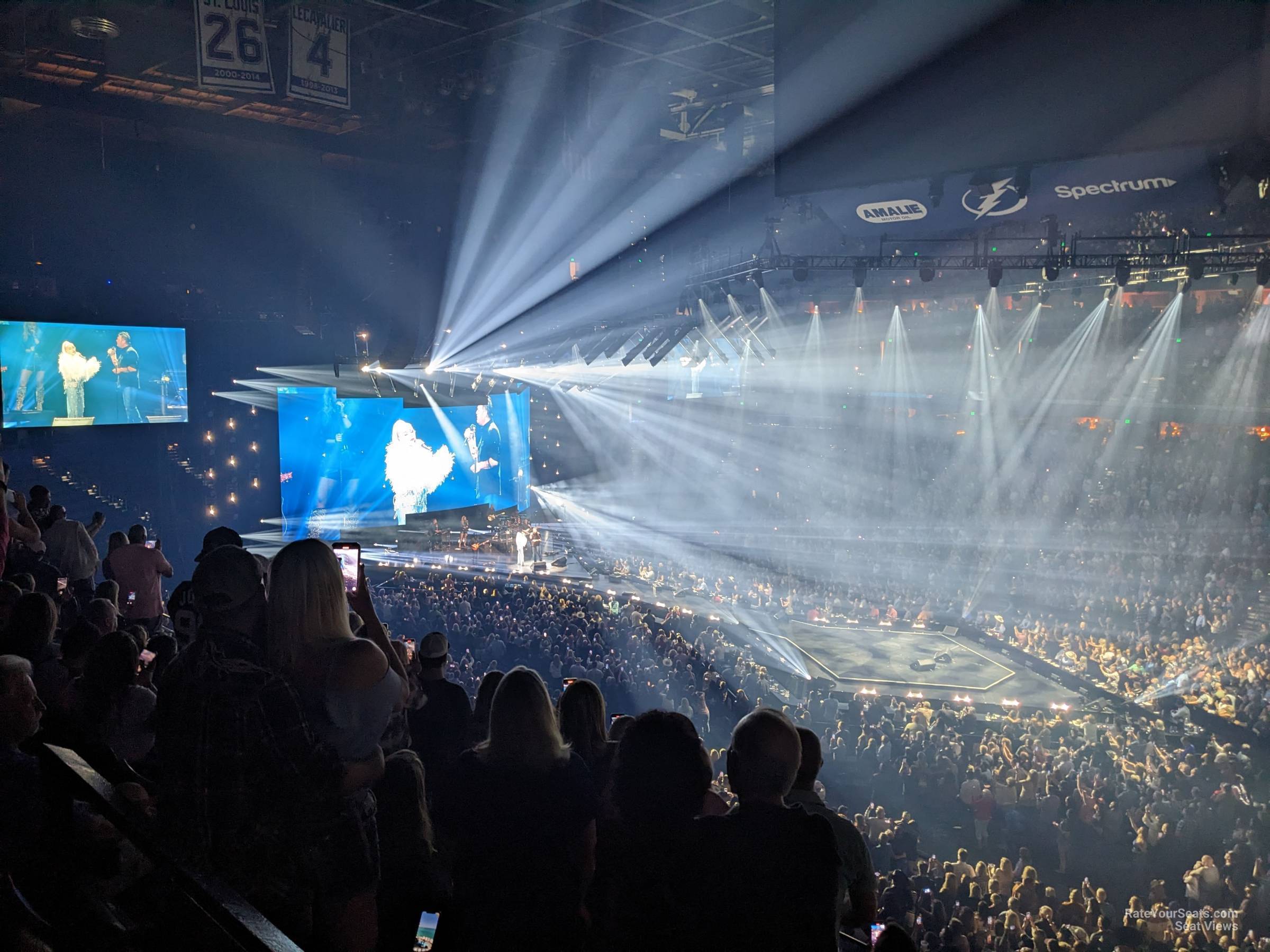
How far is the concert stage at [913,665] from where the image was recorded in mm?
12828

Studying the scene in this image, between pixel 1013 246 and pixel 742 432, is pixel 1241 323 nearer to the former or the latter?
pixel 1013 246

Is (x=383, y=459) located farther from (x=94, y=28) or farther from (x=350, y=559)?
(x=350, y=559)

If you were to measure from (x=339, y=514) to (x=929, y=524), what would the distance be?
17216mm

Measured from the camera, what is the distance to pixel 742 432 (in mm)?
27453

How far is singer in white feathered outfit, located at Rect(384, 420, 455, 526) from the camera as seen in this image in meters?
15.7

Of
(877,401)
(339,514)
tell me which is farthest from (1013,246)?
(339,514)

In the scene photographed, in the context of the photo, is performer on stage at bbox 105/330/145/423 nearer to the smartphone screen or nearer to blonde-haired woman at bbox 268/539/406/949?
the smartphone screen

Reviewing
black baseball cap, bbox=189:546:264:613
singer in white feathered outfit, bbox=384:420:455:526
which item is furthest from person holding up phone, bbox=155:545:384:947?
singer in white feathered outfit, bbox=384:420:455:526

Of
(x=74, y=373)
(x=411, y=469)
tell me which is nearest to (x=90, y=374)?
(x=74, y=373)

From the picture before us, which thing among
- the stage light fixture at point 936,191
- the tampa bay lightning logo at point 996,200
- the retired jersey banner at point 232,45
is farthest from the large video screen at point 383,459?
the stage light fixture at point 936,191

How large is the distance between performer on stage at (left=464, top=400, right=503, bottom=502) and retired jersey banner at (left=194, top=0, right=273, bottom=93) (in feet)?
35.6

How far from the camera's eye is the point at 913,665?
14.0 meters

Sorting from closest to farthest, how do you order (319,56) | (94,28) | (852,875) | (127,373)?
(852,875) < (319,56) < (94,28) < (127,373)

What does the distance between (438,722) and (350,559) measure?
893 millimetres
